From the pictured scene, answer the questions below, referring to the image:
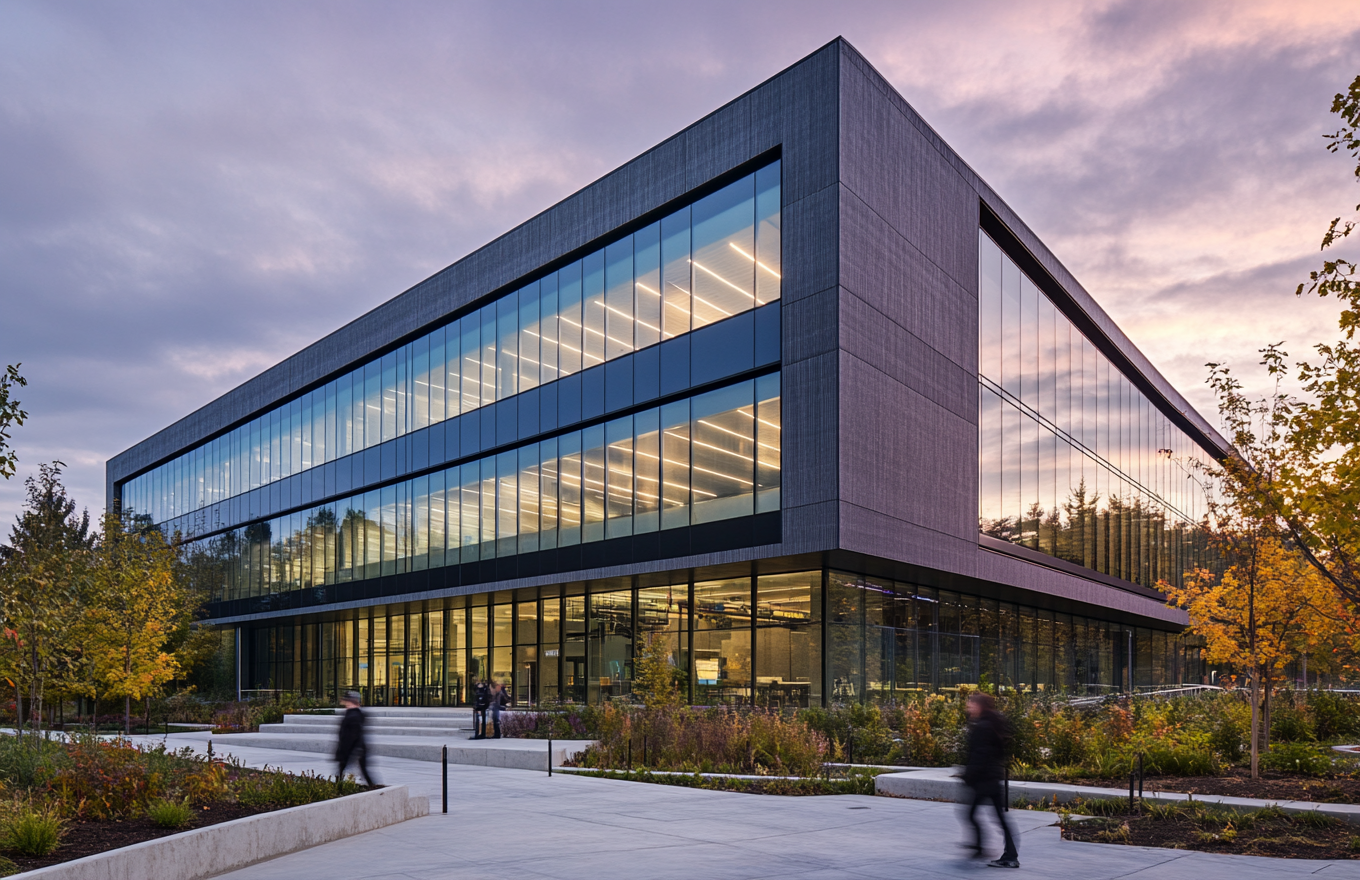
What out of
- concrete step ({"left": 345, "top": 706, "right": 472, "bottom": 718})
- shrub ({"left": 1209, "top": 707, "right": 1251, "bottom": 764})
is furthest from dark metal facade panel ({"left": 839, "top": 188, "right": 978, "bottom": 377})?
concrete step ({"left": 345, "top": 706, "right": 472, "bottom": 718})

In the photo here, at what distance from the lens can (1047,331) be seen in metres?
40.2

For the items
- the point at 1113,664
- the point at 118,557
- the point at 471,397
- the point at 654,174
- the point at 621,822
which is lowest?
the point at 1113,664

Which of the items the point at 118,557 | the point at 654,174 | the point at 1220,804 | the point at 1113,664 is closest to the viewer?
the point at 1220,804

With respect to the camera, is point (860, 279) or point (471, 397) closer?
point (860, 279)

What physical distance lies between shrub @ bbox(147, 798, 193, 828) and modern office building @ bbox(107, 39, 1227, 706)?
16363 mm

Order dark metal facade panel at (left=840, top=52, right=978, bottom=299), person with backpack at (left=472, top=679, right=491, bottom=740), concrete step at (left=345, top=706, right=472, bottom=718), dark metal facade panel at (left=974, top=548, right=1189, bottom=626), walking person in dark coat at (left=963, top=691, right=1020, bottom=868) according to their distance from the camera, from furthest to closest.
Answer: concrete step at (left=345, top=706, right=472, bottom=718), dark metal facade panel at (left=974, top=548, right=1189, bottom=626), person with backpack at (left=472, top=679, right=491, bottom=740), dark metal facade panel at (left=840, top=52, right=978, bottom=299), walking person in dark coat at (left=963, top=691, right=1020, bottom=868)

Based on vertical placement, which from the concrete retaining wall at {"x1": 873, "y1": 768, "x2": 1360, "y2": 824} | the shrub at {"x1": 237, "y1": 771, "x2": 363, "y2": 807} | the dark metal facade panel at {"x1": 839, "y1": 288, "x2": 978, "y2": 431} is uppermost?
the dark metal facade panel at {"x1": 839, "y1": 288, "x2": 978, "y2": 431}

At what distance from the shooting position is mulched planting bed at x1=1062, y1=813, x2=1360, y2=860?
1130 centimetres

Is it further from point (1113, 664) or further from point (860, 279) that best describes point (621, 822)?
point (1113, 664)

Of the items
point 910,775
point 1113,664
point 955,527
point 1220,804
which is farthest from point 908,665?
point 1113,664

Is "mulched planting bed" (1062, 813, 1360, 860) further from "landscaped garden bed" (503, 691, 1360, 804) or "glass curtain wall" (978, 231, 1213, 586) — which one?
"glass curtain wall" (978, 231, 1213, 586)

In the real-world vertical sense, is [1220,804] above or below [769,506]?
below

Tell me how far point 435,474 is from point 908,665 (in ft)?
63.7

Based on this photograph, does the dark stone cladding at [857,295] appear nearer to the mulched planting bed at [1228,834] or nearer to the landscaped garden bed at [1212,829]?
the landscaped garden bed at [1212,829]
